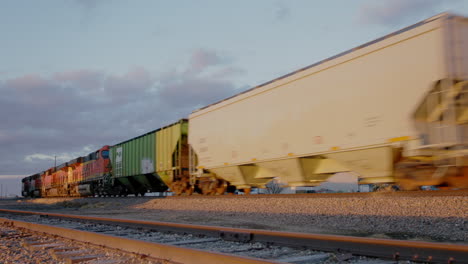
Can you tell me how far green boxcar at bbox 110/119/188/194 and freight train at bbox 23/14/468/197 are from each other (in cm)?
203

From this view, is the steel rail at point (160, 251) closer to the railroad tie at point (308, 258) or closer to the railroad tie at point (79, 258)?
the railroad tie at point (79, 258)

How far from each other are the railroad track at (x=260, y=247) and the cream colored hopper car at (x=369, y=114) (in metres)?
4.34

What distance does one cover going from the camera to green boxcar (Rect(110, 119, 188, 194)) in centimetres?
1919

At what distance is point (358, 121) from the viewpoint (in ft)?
32.4

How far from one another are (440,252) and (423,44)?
217 inches

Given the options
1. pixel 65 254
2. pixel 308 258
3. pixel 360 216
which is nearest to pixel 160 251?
pixel 65 254

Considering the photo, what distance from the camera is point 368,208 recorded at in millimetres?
9820

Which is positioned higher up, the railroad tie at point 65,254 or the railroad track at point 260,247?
the railroad track at point 260,247

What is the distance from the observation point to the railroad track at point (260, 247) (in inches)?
174

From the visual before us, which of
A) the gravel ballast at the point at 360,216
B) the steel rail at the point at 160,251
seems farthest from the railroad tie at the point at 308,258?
the gravel ballast at the point at 360,216

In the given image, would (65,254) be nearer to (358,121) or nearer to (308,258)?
(308,258)

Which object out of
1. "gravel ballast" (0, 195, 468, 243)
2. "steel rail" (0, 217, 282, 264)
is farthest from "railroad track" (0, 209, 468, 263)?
"gravel ballast" (0, 195, 468, 243)

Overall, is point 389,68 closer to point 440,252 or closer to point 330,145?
point 330,145

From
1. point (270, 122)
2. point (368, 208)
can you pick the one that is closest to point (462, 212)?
point (368, 208)
